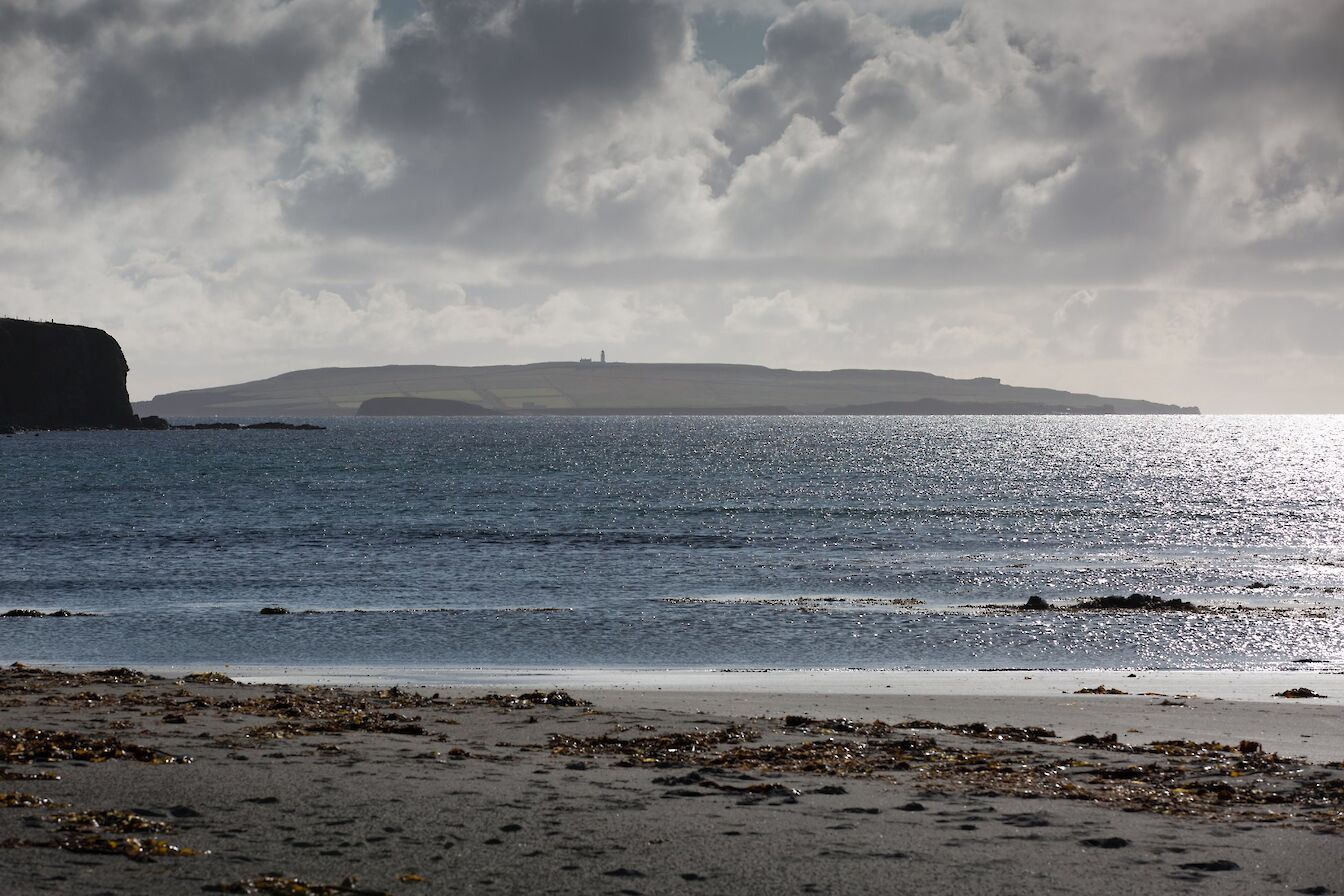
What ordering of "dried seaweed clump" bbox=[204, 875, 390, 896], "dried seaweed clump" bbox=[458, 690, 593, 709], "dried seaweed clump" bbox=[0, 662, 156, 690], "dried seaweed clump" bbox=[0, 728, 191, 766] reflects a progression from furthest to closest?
"dried seaweed clump" bbox=[0, 662, 156, 690] → "dried seaweed clump" bbox=[458, 690, 593, 709] → "dried seaweed clump" bbox=[0, 728, 191, 766] → "dried seaweed clump" bbox=[204, 875, 390, 896]

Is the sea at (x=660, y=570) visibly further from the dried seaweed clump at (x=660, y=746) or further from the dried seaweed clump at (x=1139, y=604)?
the dried seaweed clump at (x=660, y=746)

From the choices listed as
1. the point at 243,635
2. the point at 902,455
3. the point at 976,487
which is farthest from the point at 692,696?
the point at 902,455

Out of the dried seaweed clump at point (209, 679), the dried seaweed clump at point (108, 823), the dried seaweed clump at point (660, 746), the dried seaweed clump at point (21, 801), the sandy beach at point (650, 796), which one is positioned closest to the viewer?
the sandy beach at point (650, 796)

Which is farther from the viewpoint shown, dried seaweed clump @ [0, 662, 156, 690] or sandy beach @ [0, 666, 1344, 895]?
dried seaweed clump @ [0, 662, 156, 690]

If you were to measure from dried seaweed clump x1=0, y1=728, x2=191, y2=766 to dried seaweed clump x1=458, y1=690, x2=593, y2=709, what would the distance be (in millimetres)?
5956

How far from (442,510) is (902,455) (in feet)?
320

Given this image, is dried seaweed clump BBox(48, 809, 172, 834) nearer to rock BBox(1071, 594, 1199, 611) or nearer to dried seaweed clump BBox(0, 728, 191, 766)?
dried seaweed clump BBox(0, 728, 191, 766)

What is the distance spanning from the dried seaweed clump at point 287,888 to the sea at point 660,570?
17843 mm

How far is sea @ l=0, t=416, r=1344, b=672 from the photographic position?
31.0 meters

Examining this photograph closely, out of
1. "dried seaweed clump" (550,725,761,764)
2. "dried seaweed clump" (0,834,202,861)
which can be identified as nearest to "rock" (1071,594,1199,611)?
"dried seaweed clump" (550,725,761,764)

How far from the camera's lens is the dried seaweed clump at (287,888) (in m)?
9.84

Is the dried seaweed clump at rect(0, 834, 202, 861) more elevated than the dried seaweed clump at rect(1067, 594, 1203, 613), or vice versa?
the dried seaweed clump at rect(0, 834, 202, 861)

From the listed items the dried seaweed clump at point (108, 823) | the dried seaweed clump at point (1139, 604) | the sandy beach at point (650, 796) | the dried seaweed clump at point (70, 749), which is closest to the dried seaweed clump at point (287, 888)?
the sandy beach at point (650, 796)

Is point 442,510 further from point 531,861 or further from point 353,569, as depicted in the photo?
point 531,861
